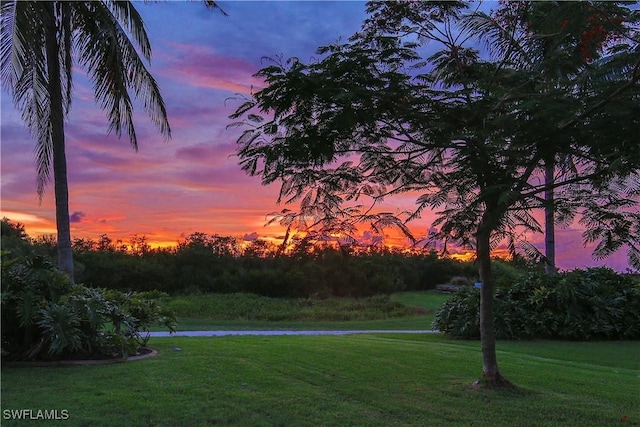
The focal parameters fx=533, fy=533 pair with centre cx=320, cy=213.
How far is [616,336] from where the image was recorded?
617 inches

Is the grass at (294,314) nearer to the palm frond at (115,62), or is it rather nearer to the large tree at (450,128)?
the palm frond at (115,62)

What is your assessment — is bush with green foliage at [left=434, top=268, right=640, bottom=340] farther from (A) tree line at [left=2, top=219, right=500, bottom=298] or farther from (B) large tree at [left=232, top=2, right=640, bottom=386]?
(A) tree line at [left=2, top=219, right=500, bottom=298]

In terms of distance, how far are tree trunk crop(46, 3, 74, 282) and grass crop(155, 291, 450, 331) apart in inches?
350

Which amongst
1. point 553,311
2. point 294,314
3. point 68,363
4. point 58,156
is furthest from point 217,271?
point 68,363

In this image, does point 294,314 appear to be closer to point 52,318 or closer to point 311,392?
point 52,318

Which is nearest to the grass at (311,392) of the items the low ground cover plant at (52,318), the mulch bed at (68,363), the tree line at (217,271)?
the mulch bed at (68,363)

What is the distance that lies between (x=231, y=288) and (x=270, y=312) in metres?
11.5

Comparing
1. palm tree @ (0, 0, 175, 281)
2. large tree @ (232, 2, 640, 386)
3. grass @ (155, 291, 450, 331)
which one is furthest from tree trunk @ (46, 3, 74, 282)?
grass @ (155, 291, 450, 331)

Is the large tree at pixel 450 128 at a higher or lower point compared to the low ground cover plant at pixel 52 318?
higher

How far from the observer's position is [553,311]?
15.8 meters

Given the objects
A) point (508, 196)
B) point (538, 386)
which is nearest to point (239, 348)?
point (538, 386)

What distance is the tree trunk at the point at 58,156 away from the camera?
9602 millimetres

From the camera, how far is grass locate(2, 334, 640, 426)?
5.49m

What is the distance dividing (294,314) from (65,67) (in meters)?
16.1
